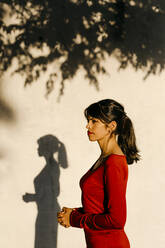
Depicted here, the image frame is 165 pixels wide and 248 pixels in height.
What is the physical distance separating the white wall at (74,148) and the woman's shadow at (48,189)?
66mm

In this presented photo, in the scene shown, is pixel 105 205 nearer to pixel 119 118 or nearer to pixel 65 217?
pixel 65 217

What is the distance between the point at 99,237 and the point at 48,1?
307 centimetres

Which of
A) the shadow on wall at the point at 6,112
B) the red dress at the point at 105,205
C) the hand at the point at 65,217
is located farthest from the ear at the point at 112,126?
the shadow on wall at the point at 6,112

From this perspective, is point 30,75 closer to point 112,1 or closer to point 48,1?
point 48,1

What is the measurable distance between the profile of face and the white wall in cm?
192

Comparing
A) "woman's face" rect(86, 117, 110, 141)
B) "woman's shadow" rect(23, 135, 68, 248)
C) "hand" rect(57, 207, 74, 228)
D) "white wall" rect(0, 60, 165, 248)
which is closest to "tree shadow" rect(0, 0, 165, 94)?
"white wall" rect(0, 60, 165, 248)

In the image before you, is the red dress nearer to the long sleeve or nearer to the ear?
the long sleeve

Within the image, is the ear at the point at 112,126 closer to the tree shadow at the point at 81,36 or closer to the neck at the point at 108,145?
the neck at the point at 108,145

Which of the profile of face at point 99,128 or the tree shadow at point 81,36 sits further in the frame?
the tree shadow at point 81,36

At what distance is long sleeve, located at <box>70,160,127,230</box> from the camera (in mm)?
2250

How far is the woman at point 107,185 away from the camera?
2275mm

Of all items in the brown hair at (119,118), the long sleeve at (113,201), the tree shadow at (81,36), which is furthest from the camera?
the tree shadow at (81,36)

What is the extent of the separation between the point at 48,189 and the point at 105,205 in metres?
2.21

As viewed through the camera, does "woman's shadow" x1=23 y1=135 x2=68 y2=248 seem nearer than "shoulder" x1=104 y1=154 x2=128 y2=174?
No
